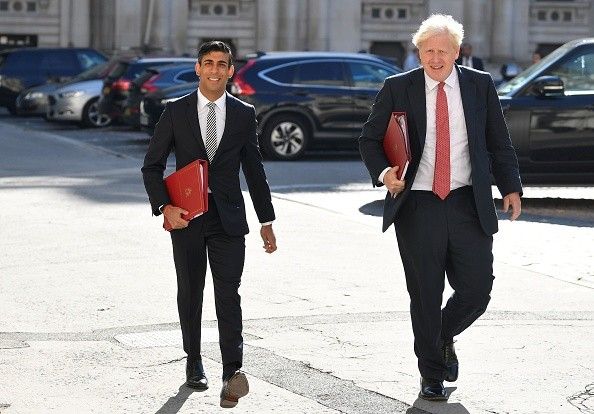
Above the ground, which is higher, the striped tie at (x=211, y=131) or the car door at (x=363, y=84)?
the striped tie at (x=211, y=131)

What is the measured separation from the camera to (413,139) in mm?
7473

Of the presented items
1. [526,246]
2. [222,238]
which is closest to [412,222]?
[222,238]

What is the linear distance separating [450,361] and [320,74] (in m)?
15.2

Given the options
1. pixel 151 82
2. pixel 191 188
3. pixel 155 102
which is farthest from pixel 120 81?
pixel 191 188

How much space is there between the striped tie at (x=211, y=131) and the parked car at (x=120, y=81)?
20655mm

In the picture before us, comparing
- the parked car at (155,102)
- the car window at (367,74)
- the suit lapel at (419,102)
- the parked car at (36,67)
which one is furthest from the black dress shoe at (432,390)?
the parked car at (36,67)

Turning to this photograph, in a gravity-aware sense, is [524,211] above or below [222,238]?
below

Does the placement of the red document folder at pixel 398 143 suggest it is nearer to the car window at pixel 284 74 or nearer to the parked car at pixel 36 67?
the car window at pixel 284 74

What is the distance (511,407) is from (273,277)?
4139mm

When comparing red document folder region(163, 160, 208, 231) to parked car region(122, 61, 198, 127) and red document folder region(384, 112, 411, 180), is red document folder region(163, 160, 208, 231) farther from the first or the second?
parked car region(122, 61, 198, 127)

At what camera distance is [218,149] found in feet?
24.4

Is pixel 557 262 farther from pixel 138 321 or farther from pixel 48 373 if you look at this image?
pixel 48 373

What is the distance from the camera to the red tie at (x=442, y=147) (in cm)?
737

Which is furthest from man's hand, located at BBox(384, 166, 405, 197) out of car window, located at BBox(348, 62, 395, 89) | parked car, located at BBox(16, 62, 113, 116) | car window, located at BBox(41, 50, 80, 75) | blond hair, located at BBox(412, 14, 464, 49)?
car window, located at BBox(41, 50, 80, 75)
